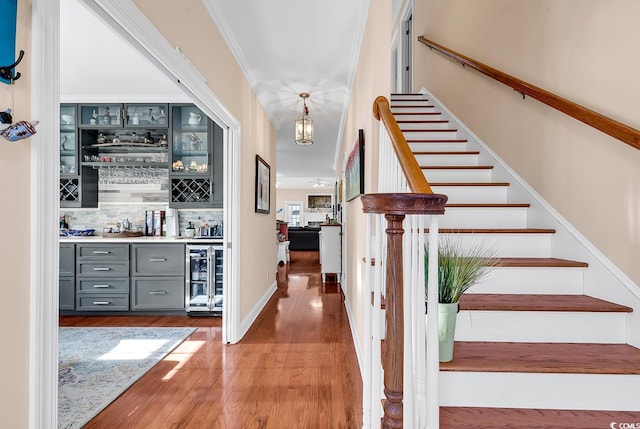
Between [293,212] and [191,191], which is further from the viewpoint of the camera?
[293,212]

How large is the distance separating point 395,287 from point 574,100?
5.76 feet

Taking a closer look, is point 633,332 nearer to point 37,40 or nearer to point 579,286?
point 579,286

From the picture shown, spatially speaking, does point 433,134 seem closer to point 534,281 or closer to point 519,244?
point 519,244

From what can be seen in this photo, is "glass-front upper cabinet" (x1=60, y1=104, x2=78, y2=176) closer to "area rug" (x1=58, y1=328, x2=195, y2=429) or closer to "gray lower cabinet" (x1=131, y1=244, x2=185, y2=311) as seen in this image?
"gray lower cabinet" (x1=131, y1=244, x2=185, y2=311)

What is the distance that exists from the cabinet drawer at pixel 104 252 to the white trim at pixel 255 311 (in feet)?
5.04

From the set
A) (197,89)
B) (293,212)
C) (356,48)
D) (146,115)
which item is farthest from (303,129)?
(293,212)

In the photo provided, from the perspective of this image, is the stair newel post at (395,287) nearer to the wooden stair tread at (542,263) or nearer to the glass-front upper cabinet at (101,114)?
the wooden stair tread at (542,263)

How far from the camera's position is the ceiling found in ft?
8.37

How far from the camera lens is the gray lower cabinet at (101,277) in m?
3.80

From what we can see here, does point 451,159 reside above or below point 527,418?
above

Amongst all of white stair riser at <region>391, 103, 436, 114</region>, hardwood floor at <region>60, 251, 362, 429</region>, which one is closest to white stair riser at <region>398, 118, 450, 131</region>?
white stair riser at <region>391, 103, 436, 114</region>

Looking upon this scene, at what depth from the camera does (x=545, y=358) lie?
1410mm

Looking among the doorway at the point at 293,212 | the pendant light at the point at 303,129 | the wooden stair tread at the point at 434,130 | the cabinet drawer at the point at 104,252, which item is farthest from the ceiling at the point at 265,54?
the doorway at the point at 293,212

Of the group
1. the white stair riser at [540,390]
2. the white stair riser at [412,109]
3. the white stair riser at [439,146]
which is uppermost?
the white stair riser at [412,109]
